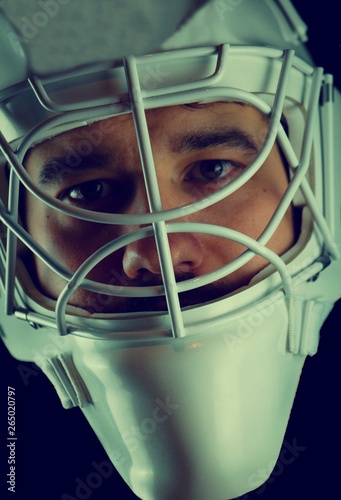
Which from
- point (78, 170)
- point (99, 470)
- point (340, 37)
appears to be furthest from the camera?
point (99, 470)

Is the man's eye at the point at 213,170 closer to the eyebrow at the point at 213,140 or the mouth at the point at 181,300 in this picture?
the eyebrow at the point at 213,140

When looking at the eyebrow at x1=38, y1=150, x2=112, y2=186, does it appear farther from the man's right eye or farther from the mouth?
the mouth

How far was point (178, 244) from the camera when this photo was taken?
0.68 meters

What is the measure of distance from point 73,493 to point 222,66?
3.02ft

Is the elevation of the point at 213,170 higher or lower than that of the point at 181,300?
higher

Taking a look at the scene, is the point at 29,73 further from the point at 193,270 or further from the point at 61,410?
the point at 61,410

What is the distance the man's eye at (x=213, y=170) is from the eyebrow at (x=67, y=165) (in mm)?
127

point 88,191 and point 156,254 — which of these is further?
point 88,191

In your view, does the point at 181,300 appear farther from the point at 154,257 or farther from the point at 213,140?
the point at 213,140

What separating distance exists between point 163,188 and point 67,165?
142 millimetres

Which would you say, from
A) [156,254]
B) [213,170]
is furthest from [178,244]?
[213,170]

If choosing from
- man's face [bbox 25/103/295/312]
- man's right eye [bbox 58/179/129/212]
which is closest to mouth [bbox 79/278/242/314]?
man's face [bbox 25/103/295/312]

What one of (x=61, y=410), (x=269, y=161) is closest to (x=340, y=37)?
(x=269, y=161)

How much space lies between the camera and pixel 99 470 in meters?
1.10
